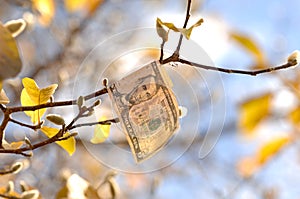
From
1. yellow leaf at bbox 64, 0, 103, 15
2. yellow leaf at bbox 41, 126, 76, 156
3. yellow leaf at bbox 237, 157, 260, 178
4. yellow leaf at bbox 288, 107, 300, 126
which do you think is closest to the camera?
yellow leaf at bbox 41, 126, 76, 156

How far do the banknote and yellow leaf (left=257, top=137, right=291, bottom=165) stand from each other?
1.05 m

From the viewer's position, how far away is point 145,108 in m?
0.54

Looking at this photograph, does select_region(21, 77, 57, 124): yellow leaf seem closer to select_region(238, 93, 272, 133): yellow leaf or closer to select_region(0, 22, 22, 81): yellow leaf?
select_region(0, 22, 22, 81): yellow leaf

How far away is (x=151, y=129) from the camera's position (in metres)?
0.54

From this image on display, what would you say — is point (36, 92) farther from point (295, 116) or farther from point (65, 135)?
point (295, 116)

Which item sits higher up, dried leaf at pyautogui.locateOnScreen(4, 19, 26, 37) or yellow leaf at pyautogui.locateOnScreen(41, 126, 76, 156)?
dried leaf at pyautogui.locateOnScreen(4, 19, 26, 37)

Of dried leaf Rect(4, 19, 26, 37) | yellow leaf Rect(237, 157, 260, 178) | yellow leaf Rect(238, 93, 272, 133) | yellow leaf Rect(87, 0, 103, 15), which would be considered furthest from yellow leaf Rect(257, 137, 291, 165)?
dried leaf Rect(4, 19, 26, 37)

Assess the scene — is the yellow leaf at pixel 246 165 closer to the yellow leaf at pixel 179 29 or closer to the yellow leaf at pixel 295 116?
the yellow leaf at pixel 295 116

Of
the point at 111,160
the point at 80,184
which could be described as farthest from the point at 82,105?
the point at 111,160

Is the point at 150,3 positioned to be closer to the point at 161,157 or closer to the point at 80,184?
the point at 161,157

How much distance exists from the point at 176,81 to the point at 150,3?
4.07ft

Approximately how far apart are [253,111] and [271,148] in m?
0.12

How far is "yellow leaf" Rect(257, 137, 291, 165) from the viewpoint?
1.54 meters

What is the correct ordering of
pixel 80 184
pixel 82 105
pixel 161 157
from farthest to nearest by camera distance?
pixel 161 157
pixel 80 184
pixel 82 105
